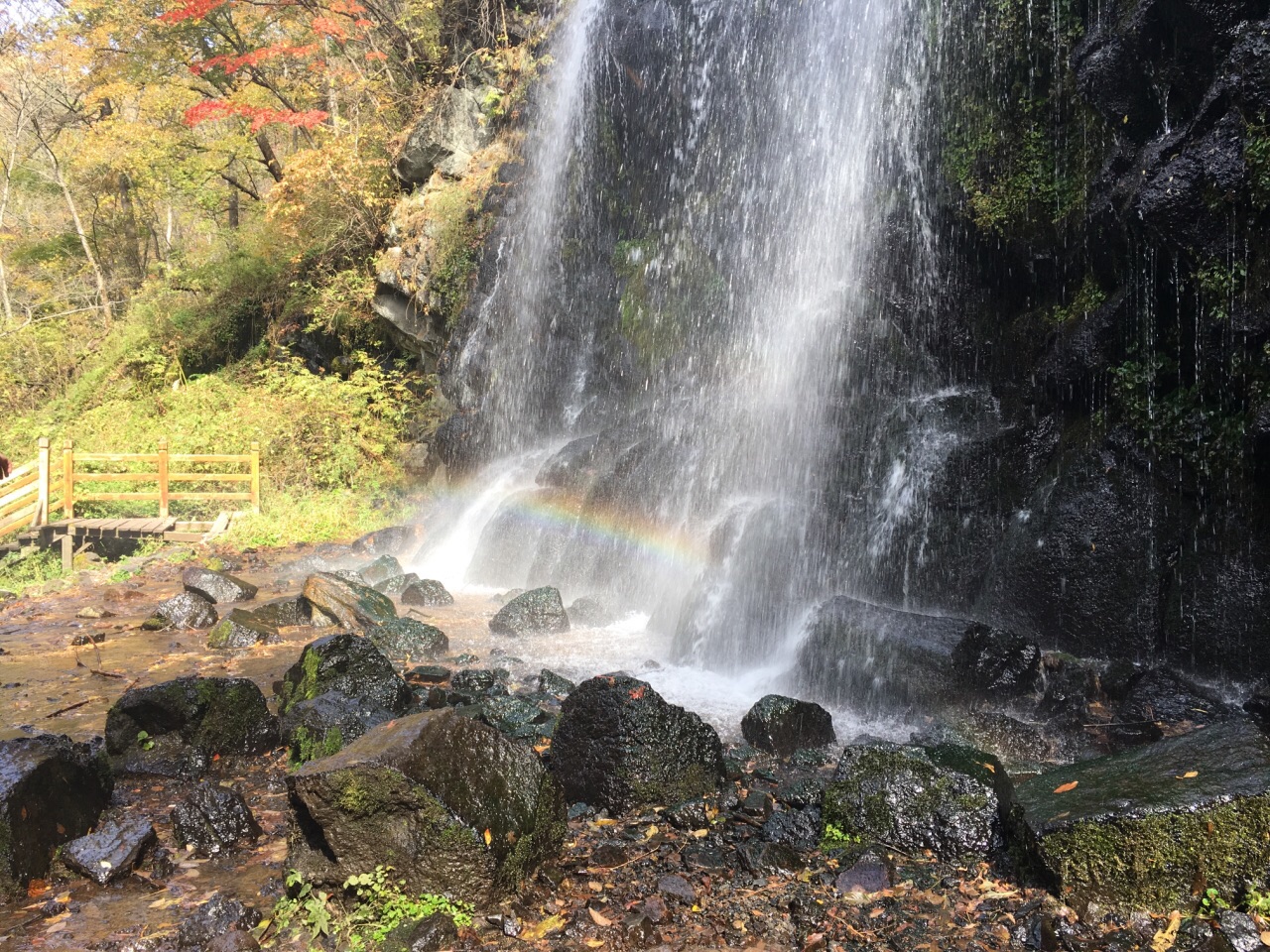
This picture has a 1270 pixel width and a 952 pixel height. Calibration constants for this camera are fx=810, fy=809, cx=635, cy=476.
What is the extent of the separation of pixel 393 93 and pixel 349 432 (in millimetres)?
8710

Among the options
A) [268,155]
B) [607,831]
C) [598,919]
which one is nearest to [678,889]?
[598,919]

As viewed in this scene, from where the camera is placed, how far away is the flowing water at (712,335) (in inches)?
389

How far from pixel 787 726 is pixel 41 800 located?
4.82 m

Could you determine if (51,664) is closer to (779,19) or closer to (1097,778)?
(1097,778)

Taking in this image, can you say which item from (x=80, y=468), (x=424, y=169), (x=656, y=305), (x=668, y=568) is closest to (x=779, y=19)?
(x=656, y=305)

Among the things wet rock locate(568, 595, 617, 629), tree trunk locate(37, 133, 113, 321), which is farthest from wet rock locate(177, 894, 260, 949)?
tree trunk locate(37, 133, 113, 321)

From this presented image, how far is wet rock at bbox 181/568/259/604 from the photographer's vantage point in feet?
35.7

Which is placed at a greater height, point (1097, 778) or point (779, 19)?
point (779, 19)

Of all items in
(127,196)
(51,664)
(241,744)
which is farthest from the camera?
(127,196)

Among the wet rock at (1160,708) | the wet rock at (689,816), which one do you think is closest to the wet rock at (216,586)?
the wet rock at (689,816)

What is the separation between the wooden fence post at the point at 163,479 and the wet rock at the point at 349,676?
33.4 ft

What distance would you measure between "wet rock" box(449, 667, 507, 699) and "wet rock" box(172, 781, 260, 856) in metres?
2.38

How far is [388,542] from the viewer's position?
51.1ft

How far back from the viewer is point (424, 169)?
63.3ft
